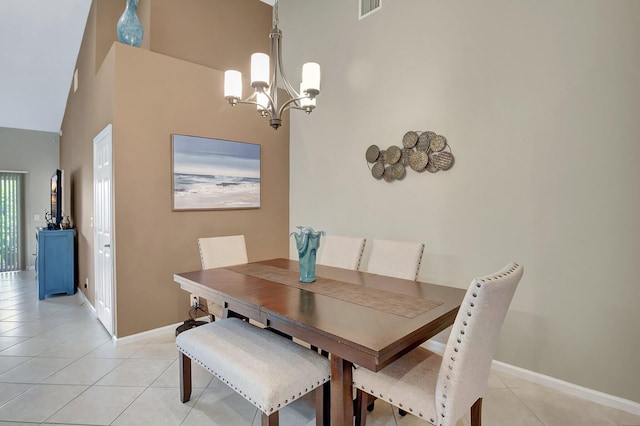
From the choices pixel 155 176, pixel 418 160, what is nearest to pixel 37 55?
pixel 155 176

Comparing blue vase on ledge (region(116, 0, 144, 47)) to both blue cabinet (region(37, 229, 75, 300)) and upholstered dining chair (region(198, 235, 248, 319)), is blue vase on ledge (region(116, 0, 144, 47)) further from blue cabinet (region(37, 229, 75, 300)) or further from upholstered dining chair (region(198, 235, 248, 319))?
blue cabinet (region(37, 229, 75, 300))

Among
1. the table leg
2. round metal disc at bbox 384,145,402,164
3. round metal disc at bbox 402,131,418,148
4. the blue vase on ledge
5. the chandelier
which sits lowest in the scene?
the table leg

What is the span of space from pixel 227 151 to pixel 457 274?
9.11 feet

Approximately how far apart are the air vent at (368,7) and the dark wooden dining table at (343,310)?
282 cm

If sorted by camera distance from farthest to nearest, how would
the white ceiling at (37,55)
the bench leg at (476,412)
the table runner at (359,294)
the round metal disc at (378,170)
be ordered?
the white ceiling at (37,55) < the round metal disc at (378,170) < the table runner at (359,294) < the bench leg at (476,412)

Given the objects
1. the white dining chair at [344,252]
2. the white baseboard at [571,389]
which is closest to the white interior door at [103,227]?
the white dining chair at [344,252]

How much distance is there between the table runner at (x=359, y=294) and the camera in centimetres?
181

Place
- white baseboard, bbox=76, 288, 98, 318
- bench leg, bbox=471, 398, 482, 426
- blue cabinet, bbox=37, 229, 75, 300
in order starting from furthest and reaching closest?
blue cabinet, bbox=37, 229, 75, 300 < white baseboard, bbox=76, 288, 98, 318 < bench leg, bbox=471, 398, 482, 426

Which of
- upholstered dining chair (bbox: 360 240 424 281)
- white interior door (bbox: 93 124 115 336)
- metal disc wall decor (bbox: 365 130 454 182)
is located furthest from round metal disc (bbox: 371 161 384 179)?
white interior door (bbox: 93 124 115 336)

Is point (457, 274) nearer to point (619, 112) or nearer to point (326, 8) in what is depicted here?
point (619, 112)

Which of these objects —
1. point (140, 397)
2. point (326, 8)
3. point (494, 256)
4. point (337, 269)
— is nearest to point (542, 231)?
point (494, 256)

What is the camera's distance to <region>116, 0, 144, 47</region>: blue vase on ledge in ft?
11.0

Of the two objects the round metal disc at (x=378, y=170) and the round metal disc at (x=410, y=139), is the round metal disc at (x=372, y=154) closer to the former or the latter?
the round metal disc at (x=378, y=170)

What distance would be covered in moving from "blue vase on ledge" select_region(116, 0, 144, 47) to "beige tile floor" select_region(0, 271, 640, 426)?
9.81 ft
